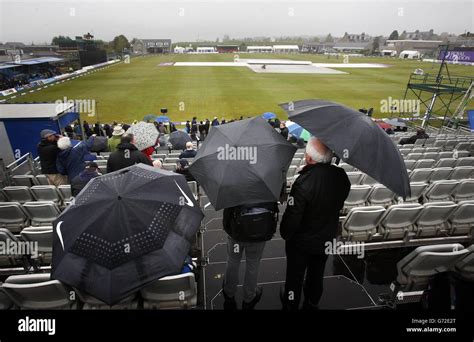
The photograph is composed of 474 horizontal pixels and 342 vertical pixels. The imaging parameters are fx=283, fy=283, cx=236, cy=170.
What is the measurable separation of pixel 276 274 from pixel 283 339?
5.29 ft

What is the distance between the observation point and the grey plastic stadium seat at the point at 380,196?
5.27m

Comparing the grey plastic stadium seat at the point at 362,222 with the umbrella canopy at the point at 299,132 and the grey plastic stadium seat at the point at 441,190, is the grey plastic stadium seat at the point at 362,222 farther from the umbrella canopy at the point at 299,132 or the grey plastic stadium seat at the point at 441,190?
the umbrella canopy at the point at 299,132

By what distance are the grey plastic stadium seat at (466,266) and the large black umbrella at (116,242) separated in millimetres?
2972

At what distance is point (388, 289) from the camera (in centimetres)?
383

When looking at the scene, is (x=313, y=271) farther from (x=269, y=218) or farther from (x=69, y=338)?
(x=69, y=338)

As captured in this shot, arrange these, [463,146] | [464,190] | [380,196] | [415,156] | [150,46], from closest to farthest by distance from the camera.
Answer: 1. [380,196]
2. [464,190]
3. [415,156]
4. [463,146]
5. [150,46]

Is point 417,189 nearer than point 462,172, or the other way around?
point 417,189

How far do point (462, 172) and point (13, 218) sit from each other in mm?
9355

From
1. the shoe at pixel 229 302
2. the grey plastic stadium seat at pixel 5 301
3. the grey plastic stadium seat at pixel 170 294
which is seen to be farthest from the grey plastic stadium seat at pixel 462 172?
the grey plastic stadium seat at pixel 5 301

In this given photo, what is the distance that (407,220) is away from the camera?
433 centimetres

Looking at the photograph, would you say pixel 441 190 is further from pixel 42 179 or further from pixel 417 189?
pixel 42 179

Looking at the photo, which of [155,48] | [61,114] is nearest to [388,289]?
[61,114]

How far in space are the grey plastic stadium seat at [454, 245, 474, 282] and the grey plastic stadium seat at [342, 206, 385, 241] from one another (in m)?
1.12

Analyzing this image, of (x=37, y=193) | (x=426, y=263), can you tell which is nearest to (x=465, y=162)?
(x=426, y=263)
